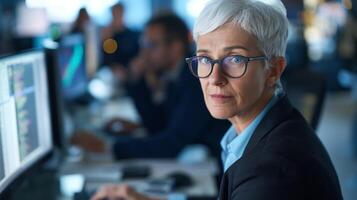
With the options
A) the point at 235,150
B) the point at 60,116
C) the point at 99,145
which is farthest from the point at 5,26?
the point at 235,150

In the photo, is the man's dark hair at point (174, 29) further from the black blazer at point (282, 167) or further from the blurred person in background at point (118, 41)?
the blurred person in background at point (118, 41)

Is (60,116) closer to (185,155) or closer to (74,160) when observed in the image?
(74,160)

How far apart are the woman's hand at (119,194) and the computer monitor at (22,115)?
0.24 m

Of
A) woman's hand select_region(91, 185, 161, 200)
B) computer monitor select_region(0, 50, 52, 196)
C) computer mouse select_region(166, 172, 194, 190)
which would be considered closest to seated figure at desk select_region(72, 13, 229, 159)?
computer mouse select_region(166, 172, 194, 190)

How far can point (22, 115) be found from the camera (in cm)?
158

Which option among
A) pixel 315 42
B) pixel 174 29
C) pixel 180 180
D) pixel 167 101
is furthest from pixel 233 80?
pixel 315 42

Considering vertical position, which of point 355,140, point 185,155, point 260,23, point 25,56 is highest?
point 260,23

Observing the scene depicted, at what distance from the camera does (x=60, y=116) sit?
193cm

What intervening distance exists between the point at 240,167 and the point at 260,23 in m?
0.32

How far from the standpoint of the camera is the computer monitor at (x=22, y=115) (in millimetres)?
1421

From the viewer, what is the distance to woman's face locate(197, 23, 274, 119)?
1194mm

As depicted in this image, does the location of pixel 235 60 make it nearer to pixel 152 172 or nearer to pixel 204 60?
pixel 204 60

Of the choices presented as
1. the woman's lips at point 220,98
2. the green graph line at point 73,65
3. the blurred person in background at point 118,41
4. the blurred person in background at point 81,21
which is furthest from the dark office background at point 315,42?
the green graph line at point 73,65

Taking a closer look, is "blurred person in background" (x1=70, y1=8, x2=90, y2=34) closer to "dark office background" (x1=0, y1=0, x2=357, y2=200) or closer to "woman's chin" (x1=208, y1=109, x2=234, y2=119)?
"dark office background" (x1=0, y1=0, x2=357, y2=200)
